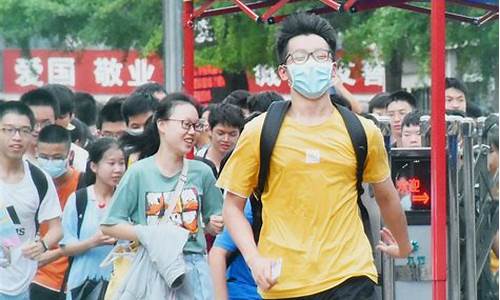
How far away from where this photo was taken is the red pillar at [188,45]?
418 inches

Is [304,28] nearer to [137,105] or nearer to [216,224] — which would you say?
[216,224]

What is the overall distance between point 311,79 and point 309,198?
1.64 ft

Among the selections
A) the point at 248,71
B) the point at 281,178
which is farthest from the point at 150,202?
the point at 248,71

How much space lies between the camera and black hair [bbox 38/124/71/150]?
10086 mm

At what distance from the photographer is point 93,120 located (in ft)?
47.7

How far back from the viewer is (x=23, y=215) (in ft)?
29.3

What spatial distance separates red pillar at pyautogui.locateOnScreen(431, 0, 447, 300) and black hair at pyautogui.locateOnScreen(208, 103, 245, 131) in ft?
6.46

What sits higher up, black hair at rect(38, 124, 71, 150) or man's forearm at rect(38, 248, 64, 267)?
black hair at rect(38, 124, 71, 150)

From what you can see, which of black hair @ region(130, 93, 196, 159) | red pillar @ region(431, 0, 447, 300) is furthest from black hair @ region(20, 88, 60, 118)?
red pillar @ region(431, 0, 447, 300)

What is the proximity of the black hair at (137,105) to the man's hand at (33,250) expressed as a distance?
1.69 m

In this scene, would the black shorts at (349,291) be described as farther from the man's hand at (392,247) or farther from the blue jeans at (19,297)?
the blue jeans at (19,297)

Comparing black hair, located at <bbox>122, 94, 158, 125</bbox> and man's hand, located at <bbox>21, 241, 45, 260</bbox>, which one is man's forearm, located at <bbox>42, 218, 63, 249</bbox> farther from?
black hair, located at <bbox>122, 94, 158, 125</bbox>

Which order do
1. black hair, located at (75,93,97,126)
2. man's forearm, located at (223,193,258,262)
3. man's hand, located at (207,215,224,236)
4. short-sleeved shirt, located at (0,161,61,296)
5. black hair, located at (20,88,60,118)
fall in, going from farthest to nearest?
black hair, located at (75,93,97,126), black hair, located at (20,88,60,118), short-sleeved shirt, located at (0,161,61,296), man's hand, located at (207,215,224,236), man's forearm, located at (223,193,258,262)

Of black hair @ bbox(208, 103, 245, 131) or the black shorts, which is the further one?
black hair @ bbox(208, 103, 245, 131)
